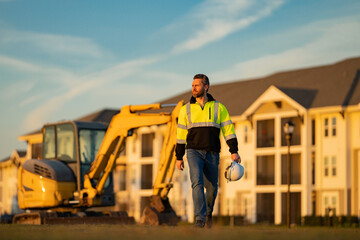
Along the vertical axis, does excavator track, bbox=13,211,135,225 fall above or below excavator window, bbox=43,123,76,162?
below

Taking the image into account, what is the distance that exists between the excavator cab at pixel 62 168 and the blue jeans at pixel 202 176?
1305 cm

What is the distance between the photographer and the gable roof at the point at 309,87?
51.5 m

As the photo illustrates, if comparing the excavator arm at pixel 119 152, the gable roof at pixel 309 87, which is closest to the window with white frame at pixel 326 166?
the gable roof at pixel 309 87

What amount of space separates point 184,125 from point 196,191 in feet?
3.65

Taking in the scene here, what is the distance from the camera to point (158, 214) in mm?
24000

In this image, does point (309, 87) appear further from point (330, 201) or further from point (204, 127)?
point (204, 127)

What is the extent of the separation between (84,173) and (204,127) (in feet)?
45.2

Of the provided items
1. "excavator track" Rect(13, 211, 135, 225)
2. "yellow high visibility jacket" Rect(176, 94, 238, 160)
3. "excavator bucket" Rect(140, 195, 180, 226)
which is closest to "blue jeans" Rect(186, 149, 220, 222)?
"yellow high visibility jacket" Rect(176, 94, 238, 160)

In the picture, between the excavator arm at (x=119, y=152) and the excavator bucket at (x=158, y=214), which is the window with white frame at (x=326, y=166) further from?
the excavator bucket at (x=158, y=214)

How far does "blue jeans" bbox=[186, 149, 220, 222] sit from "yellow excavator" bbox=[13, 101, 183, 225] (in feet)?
34.7

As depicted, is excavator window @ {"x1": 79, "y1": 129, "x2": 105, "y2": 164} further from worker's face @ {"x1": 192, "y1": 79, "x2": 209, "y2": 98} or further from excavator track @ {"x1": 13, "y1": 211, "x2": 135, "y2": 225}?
worker's face @ {"x1": 192, "y1": 79, "x2": 209, "y2": 98}

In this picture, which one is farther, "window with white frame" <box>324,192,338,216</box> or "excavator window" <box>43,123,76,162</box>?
"window with white frame" <box>324,192,338,216</box>

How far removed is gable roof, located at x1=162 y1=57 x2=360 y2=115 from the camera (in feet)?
169

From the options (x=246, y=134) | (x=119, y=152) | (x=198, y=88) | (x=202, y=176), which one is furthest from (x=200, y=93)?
(x=246, y=134)
